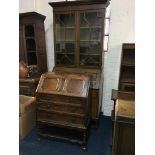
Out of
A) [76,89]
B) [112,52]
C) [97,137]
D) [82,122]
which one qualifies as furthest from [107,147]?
[112,52]

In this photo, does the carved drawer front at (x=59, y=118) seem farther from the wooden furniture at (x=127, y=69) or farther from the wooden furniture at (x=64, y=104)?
the wooden furniture at (x=127, y=69)

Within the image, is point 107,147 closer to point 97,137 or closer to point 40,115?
point 97,137

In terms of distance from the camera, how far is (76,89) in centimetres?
223

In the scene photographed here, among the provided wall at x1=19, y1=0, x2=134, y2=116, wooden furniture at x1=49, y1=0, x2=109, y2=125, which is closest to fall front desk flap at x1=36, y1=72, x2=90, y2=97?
wooden furniture at x1=49, y1=0, x2=109, y2=125

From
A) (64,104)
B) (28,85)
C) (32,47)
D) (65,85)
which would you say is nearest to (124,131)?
(64,104)

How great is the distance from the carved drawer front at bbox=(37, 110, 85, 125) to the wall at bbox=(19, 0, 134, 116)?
108 cm

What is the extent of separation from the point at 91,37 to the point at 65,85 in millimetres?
936

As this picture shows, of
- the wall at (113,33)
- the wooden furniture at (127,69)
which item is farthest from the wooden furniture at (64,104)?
the wall at (113,33)

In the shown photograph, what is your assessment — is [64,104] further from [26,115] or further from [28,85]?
[28,85]

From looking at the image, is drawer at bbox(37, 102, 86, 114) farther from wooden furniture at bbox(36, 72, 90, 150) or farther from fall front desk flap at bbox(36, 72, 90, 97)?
fall front desk flap at bbox(36, 72, 90, 97)

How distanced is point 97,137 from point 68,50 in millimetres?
1513

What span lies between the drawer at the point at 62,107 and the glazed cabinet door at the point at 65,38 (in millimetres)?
846

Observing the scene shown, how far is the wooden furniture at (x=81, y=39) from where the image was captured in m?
2.54

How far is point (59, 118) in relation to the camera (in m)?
2.32
